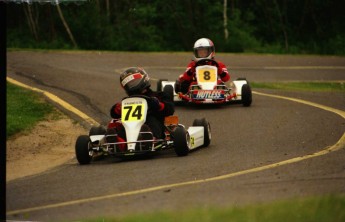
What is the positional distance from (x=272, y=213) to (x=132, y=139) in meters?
5.31

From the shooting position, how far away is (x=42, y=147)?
14.9 metres

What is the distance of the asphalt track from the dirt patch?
396mm

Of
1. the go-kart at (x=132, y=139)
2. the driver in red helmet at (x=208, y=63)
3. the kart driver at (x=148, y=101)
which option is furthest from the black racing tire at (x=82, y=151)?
the driver in red helmet at (x=208, y=63)

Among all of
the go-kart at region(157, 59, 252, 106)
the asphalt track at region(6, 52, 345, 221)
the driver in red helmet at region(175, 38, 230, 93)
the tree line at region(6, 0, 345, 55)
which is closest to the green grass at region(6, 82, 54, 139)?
the asphalt track at region(6, 52, 345, 221)

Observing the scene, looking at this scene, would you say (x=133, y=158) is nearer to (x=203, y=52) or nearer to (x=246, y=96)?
(x=246, y=96)

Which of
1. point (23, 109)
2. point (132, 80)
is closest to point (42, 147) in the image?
point (132, 80)

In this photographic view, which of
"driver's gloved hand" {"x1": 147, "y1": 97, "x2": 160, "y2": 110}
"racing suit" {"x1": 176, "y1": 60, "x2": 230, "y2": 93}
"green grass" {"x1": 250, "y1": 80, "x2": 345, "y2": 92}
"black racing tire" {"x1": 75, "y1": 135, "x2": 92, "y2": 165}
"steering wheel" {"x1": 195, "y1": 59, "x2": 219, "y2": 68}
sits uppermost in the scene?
"steering wheel" {"x1": 195, "y1": 59, "x2": 219, "y2": 68}

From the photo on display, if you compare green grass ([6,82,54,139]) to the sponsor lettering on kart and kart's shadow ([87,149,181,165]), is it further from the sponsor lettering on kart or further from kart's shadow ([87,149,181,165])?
the sponsor lettering on kart

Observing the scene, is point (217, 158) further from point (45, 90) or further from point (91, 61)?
point (91, 61)

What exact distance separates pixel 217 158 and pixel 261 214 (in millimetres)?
4632

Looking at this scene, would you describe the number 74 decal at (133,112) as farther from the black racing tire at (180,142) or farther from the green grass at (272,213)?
the green grass at (272,213)

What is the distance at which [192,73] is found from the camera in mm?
19688

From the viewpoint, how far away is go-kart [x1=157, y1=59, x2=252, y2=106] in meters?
19.0

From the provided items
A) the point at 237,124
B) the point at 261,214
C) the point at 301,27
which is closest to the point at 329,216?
the point at 261,214
